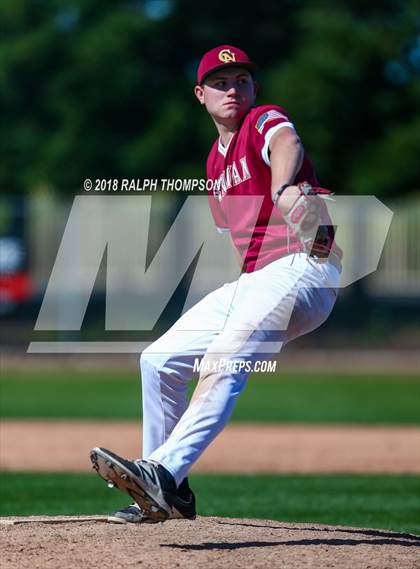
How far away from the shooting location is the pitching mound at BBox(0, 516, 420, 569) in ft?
16.0

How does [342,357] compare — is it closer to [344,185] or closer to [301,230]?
[344,185]

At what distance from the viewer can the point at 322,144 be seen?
89.2ft

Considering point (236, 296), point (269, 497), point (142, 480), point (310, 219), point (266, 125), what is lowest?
point (142, 480)

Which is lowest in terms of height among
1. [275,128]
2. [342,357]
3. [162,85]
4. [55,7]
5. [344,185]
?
[275,128]

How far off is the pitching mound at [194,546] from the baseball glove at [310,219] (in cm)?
138

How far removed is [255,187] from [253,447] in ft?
26.6

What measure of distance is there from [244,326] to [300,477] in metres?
6.06

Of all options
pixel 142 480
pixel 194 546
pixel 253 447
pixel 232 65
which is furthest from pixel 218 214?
pixel 253 447

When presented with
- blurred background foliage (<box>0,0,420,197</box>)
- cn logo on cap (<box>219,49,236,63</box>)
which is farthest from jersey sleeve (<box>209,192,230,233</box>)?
blurred background foliage (<box>0,0,420,197</box>)

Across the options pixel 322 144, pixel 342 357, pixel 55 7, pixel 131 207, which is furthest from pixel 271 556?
pixel 55 7

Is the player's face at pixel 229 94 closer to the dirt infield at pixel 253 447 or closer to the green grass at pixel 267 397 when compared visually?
the dirt infield at pixel 253 447

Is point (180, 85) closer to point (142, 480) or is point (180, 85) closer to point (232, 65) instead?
point (232, 65)

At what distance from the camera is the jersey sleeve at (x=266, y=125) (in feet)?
16.7

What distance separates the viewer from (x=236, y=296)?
536cm
